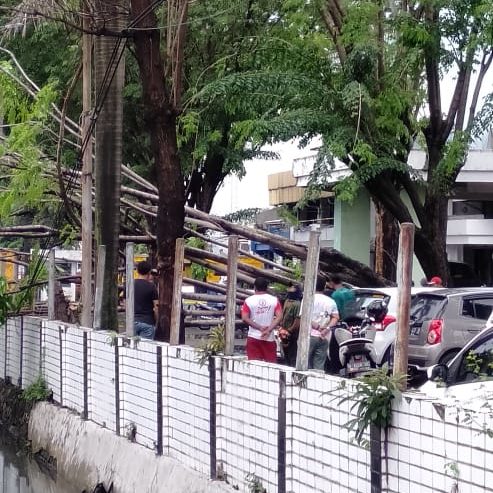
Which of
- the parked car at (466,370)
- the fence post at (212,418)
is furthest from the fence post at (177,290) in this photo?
the parked car at (466,370)

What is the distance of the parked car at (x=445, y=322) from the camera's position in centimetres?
1420

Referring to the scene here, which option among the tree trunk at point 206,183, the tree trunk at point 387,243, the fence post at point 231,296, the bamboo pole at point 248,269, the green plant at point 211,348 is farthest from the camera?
the tree trunk at point 206,183

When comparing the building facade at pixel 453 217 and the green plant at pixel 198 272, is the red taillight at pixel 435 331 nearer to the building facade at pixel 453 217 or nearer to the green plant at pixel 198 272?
the green plant at pixel 198 272

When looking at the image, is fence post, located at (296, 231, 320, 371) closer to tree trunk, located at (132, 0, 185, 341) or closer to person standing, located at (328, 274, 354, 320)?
tree trunk, located at (132, 0, 185, 341)

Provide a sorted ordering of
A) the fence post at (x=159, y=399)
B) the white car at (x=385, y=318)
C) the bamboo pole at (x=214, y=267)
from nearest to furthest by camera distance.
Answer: the fence post at (x=159, y=399)
the white car at (x=385, y=318)
the bamboo pole at (x=214, y=267)

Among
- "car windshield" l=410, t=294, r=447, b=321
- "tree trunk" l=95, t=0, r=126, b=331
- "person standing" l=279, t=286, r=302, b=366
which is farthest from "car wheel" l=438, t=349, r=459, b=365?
"tree trunk" l=95, t=0, r=126, b=331

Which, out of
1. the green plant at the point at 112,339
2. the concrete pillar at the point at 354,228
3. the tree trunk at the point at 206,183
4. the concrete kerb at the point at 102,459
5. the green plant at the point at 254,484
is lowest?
the concrete kerb at the point at 102,459

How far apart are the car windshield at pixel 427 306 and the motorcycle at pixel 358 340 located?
0.61m

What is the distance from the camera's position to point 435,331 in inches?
560

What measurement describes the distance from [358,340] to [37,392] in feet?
15.1

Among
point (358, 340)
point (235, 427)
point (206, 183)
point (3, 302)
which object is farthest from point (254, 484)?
point (206, 183)

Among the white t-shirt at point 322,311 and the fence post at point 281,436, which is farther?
the white t-shirt at point 322,311

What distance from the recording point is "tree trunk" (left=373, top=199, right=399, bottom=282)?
23.0 metres

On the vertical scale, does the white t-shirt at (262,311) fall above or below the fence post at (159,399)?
above
